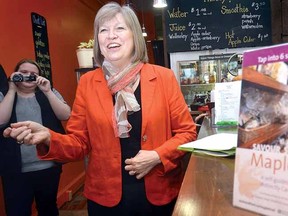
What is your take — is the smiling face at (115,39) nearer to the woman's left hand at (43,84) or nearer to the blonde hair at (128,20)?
the blonde hair at (128,20)

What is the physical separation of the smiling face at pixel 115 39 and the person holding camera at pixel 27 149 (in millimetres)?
1124

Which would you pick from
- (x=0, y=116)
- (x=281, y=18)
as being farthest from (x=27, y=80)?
(x=281, y=18)

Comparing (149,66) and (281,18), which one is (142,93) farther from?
(281,18)

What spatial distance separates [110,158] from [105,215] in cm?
25

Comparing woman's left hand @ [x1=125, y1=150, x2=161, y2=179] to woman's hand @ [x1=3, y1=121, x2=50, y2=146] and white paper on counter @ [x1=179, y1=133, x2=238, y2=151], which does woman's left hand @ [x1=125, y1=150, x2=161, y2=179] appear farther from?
woman's hand @ [x1=3, y1=121, x2=50, y2=146]

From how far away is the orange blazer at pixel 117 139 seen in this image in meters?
1.33

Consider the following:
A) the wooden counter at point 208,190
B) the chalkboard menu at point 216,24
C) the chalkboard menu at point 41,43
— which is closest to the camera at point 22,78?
the chalkboard menu at point 41,43

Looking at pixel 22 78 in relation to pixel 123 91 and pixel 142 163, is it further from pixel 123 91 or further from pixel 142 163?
pixel 142 163

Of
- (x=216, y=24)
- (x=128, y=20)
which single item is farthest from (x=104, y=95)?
(x=216, y=24)

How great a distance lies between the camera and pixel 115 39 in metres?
1.36

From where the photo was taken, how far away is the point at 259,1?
14.1ft

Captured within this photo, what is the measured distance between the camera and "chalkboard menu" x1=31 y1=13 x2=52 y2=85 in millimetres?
3377

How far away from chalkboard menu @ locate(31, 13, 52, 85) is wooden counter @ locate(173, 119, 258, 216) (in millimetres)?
2793

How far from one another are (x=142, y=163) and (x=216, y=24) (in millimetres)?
3541
